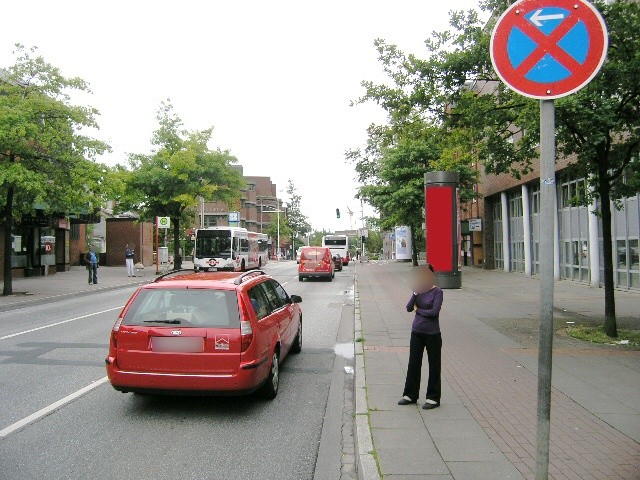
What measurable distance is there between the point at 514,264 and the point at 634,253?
43.8ft

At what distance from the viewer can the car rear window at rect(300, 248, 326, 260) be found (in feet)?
90.4

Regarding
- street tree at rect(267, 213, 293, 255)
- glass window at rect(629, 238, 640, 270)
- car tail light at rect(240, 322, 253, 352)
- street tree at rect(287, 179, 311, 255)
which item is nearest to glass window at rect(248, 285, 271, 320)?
Answer: car tail light at rect(240, 322, 253, 352)

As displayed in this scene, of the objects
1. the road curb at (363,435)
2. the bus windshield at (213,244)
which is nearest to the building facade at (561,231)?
the road curb at (363,435)

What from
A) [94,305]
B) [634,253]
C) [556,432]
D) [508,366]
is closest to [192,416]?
[556,432]

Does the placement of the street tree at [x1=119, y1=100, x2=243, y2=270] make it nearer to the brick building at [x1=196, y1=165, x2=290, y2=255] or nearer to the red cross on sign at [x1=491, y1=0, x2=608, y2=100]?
the red cross on sign at [x1=491, y1=0, x2=608, y2=100]

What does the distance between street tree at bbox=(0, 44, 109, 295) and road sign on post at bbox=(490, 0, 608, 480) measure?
16.2m

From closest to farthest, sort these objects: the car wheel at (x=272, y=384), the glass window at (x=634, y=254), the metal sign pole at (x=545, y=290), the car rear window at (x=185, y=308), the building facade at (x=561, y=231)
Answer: the metal sign pole at (x=545, y=290) → the car rear window at (x=185, y=308) → the car wheel at (x=272, y=384) → the glass window at (x=634, y=254) → the building facade at (x=561, y=231)

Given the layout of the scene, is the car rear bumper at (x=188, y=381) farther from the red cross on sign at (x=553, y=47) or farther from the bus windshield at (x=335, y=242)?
the bus windshield at (x=335, y=242)

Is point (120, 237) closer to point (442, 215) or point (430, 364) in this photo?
point (442, 215)

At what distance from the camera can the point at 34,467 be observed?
434 centimetres

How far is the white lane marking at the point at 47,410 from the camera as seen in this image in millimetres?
5219

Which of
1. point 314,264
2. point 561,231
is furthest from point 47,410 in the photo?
point 561,231

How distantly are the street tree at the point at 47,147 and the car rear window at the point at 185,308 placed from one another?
12.5 m

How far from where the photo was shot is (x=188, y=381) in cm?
549
